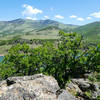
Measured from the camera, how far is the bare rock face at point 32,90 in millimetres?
15727

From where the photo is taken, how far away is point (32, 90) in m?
16.7

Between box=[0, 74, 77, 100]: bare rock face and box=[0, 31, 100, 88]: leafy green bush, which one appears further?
box=[0, 31, 100, 88]: leafy green bush

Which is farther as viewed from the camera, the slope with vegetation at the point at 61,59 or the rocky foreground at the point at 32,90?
the slope with vegetation at the point at 61,59

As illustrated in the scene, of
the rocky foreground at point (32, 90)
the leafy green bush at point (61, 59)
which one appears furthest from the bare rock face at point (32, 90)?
the leafy green bush at point (61, 59)

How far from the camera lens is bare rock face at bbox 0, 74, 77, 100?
1573cm

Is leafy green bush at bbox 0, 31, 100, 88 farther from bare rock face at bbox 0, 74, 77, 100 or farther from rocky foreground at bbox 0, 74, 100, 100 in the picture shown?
bare rock face at bbox 0, 74, 77, 100

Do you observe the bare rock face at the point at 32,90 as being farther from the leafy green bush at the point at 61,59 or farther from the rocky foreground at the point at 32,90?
the leafy green bush at the point at 61,59

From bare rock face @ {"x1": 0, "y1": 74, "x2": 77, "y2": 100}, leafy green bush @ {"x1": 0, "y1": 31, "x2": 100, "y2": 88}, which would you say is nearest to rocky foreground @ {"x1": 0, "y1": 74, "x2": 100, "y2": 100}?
bare rock face @ {"x1": 0, "y1": 74, "x2": 77, "y2": 100}

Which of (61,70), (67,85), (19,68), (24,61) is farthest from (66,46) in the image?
(19,68)

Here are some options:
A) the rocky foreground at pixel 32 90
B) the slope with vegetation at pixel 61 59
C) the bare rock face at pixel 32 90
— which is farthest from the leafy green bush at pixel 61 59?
the bare rock face at pixel 32 90

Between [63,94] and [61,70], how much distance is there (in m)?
16.0

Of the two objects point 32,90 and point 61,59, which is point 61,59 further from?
point 32,90

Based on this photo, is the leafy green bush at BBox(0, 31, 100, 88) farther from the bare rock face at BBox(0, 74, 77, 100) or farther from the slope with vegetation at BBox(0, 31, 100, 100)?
the bare rock face at BBox(0, 74, 77, 100)

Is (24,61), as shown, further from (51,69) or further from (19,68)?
(51,69)
